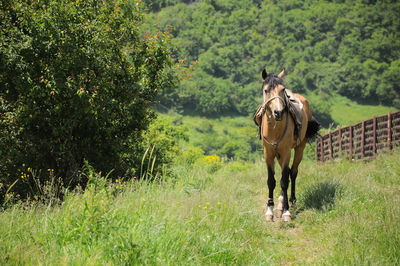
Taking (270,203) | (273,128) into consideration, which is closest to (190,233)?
(270,203)

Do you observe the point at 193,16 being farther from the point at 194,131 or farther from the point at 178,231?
the point at 178,231

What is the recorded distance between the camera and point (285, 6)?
185 m

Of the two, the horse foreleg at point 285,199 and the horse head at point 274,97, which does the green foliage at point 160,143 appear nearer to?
the horse head at point 274,97

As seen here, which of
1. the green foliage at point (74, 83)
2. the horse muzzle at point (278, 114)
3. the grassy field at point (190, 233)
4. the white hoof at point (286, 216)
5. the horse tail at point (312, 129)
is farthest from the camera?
the horse tail at point (312, 129)

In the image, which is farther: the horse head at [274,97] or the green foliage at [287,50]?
the green foliage at [287,50]

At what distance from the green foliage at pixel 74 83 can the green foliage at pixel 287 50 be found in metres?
95.3

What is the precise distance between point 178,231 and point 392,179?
5965mm

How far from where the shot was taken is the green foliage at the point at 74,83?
23.2 feet

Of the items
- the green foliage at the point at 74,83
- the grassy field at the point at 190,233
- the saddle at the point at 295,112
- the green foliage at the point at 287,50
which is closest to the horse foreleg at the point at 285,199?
the grassy field at the point at 190,233

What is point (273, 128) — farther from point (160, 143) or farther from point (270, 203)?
point (160, 143)

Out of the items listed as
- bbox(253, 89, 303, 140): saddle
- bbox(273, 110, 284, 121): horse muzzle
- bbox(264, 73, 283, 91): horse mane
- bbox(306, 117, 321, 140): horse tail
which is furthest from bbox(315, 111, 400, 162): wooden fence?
bbox(273, 110, 284, 121): horse muzzle

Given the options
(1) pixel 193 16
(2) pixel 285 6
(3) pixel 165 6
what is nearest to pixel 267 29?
(2) pixel 285 6

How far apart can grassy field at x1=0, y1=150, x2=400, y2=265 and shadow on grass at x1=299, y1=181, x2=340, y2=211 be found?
114 mm

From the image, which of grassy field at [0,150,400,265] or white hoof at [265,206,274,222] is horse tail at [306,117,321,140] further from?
white hoof at [265,206,274,222]
